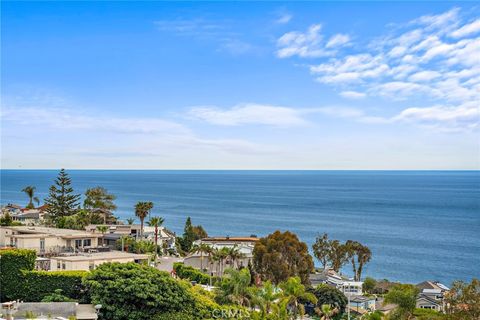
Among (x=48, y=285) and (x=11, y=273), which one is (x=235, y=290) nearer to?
(x=48, y=285)

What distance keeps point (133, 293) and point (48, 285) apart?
5170mm

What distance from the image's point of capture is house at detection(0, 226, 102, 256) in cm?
3781

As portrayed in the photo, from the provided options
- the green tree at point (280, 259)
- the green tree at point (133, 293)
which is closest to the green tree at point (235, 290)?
the green tree at point (133, 293)

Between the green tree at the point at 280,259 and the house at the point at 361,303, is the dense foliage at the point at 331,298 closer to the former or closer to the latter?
the house at the point at 361,303

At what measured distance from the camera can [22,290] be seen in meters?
24.2

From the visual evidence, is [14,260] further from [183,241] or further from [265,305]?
[183,241]

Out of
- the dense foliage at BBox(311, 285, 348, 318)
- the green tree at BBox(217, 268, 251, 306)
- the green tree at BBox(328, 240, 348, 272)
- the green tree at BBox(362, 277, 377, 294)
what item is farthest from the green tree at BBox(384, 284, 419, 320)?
the green tree at BBox(328, 240, 348, 272)

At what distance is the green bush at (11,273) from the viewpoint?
2403 cm

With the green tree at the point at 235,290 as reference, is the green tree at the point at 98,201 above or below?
above

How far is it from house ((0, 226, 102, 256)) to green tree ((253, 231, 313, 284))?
14486 millimetres

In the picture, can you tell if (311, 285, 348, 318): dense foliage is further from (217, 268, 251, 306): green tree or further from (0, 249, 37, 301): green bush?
(0, 249, 37, 301): green bush

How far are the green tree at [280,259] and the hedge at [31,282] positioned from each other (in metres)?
22.6

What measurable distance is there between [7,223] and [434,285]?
4200 centimetres
